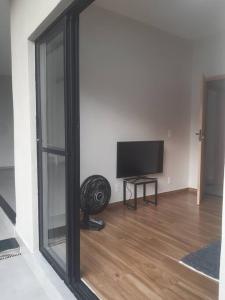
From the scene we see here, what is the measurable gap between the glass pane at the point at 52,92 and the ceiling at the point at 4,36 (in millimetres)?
1326

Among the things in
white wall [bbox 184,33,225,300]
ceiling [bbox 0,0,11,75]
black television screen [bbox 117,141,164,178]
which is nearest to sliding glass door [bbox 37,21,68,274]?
ceiling [bbox 0,0,11,75]

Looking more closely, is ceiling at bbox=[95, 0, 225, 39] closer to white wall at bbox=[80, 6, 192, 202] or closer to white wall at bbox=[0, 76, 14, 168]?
white wall at bbox=[80, 6, 192, 202]

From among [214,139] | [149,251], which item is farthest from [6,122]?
[149,251]

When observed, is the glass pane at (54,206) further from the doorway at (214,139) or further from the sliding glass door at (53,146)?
the doorway at (214,139)

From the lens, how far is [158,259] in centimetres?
239

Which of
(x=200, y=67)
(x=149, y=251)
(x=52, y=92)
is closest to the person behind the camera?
(x=52, y=92)

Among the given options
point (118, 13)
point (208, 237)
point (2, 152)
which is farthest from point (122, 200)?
point (2, 152)

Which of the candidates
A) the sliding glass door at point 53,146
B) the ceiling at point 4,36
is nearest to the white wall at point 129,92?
the ceiling at point 4,36

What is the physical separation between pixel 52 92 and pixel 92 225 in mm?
1769

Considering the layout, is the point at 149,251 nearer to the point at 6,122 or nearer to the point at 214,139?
the point at 214,139

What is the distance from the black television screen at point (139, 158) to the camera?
3.84 m

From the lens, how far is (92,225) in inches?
123

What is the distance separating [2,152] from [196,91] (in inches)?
239

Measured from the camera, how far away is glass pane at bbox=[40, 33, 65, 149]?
6.47 feet
